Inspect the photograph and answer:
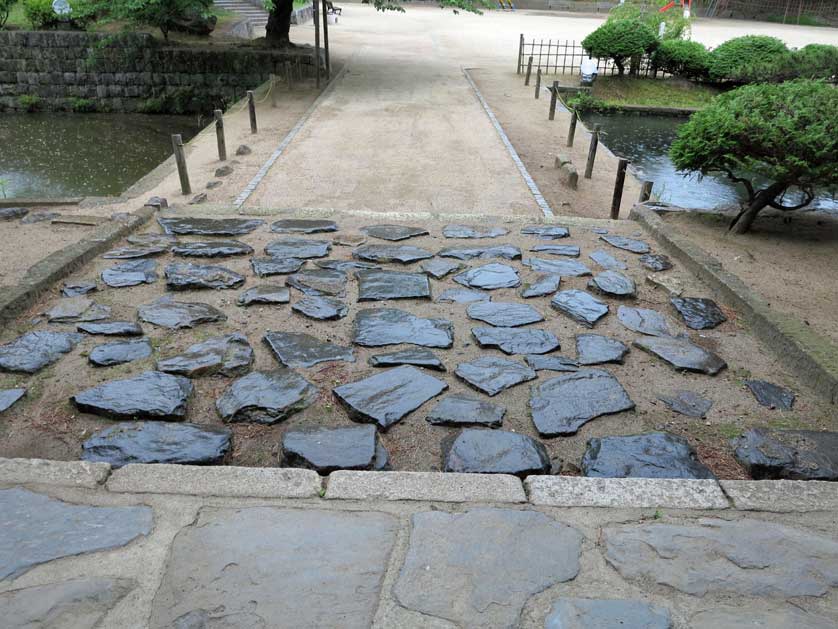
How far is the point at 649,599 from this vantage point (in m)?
2.01

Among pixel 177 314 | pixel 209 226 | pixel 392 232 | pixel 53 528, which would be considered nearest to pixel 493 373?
pixel 177 314

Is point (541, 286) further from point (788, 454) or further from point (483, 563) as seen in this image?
point (483, 563)

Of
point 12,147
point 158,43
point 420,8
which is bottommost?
point 12,147

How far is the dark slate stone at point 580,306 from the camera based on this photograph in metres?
4.23

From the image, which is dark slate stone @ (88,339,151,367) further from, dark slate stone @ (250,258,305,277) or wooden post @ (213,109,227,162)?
wooden post @ (213,109,227,162)

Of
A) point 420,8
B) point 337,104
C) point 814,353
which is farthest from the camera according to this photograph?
point 420,8

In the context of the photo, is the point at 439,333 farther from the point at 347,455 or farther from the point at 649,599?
the point at 649,599

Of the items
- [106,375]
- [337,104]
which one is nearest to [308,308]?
[106,375]

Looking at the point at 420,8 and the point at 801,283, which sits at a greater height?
the point at 420,8

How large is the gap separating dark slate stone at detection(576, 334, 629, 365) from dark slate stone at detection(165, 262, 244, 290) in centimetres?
247

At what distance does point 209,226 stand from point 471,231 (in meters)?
2.46

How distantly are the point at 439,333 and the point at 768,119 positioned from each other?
4.28 metres

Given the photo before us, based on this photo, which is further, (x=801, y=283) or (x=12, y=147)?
(x=12, y=147)

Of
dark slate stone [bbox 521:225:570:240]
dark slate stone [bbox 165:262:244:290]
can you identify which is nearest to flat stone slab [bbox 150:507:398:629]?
dark slate stone [bbox 165:262:244:290]
